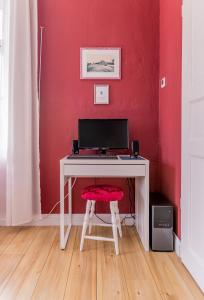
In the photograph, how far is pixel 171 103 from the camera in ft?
7.66

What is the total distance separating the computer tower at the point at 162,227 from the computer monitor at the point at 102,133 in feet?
2.51

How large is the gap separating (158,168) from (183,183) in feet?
2.96

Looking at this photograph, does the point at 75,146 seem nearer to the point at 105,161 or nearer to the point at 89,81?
the point at 105,161

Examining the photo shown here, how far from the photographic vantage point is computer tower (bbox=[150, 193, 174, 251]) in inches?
85.0

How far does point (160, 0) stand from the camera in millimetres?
2744

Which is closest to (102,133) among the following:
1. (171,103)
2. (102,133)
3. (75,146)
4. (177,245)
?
(102,133)

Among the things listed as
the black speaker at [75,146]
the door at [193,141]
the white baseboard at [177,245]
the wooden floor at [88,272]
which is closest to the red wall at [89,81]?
the black speaker at [75,146]

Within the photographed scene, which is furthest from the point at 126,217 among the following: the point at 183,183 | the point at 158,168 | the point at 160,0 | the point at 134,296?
the point at 160,0

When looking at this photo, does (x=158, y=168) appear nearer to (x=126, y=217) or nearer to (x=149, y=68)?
(x=126, y=217)

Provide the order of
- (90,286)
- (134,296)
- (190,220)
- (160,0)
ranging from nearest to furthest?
(134,296) < (90,286) < (190,220) < (160,0)

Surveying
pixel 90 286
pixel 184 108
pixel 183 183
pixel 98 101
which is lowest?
pixel 90 286

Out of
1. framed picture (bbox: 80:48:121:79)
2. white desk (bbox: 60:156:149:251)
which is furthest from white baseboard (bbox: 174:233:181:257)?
framed picture (bbox: 80:48:121:79)

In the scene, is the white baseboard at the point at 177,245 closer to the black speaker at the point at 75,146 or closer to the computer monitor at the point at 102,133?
the computer monitor at the point at 102,133

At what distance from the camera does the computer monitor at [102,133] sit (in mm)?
2621
